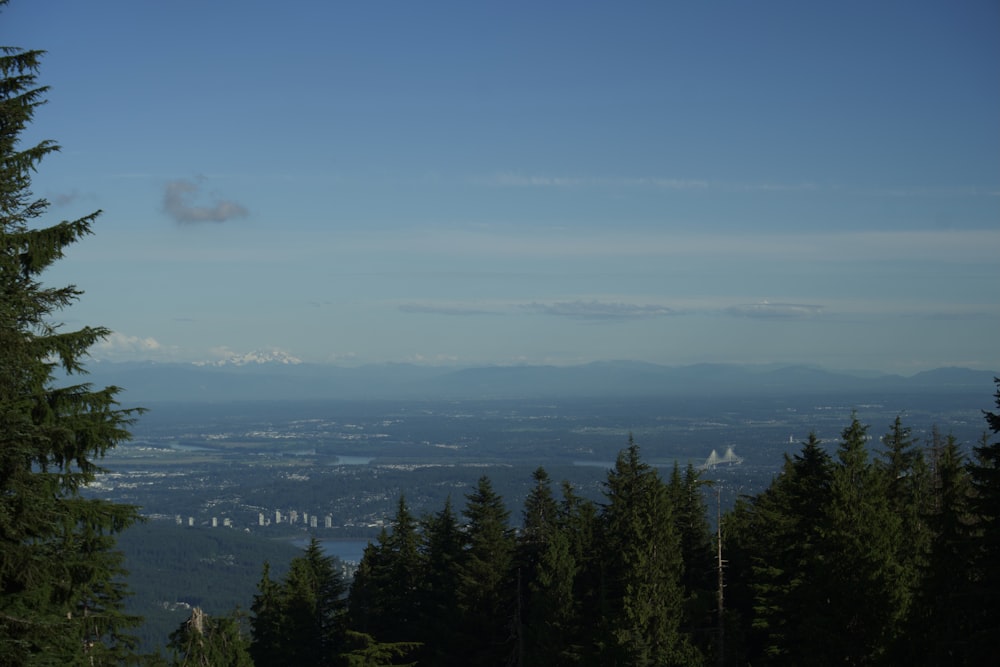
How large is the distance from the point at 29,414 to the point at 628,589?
1581 centimetres

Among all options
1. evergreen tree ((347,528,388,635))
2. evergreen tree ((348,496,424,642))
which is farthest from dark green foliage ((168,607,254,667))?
evergreen tree ((348,496,424,642))

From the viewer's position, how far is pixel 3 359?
11.3 meters

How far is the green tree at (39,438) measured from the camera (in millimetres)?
11141

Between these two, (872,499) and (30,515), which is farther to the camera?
(872,499)

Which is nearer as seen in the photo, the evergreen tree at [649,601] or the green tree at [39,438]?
the green tree at [39,438]

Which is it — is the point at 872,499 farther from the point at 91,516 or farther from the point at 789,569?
the point at 91,516

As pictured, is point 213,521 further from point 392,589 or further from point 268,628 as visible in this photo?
point 392,589

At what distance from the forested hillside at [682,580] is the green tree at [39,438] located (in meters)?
8.22

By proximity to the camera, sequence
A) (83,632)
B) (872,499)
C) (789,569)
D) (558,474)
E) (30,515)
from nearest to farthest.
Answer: (30,515) < (83,632) < (872,499) < (789,569) < (558,474)

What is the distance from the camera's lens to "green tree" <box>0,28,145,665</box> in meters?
11.1

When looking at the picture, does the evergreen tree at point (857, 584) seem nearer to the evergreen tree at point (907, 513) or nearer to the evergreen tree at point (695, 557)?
the evergreen tree at point (907, 513)

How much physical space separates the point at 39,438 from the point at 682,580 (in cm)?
2260

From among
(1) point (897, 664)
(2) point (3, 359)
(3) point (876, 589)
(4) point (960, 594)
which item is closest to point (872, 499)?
(3) point (876, 589)

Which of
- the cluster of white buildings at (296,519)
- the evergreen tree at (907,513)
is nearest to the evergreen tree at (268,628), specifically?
the evergreen tree at (907,513)
